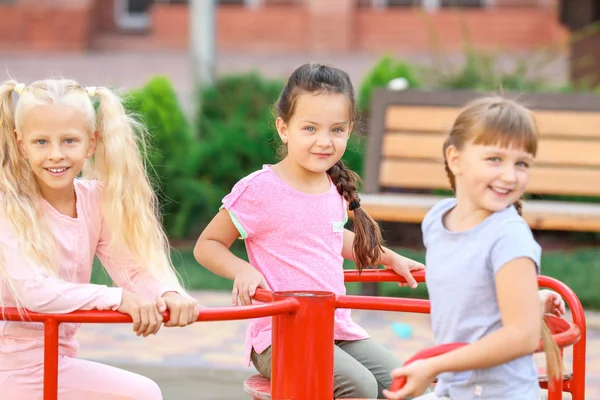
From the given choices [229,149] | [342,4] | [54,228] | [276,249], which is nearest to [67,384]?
[54,228]

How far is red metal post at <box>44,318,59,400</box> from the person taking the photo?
239 cm

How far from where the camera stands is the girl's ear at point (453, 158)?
2.37 m

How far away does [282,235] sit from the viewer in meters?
3.13

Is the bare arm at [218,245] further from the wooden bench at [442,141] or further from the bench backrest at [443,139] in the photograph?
the bench backrest at [443,139]

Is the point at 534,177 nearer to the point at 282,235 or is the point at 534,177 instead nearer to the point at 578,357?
the point at 282,235

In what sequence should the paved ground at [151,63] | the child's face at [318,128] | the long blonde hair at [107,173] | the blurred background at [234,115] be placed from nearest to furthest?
the long blonde hair at [107,173]
the child's face at [318,128]
the blurred background at [234,115]
the paved ground at [151,63]

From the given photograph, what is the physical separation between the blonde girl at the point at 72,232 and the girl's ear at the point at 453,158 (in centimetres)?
67

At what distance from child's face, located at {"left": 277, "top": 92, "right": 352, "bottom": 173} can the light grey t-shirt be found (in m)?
0.79

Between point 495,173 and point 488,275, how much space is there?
207 millimetres

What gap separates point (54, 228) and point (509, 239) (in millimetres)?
1218

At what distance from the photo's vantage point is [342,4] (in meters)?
22.3

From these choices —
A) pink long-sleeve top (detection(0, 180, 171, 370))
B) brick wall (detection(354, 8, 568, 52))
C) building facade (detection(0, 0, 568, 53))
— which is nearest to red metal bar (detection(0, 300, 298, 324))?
pink long-sleeve top (detection(0, 180, 171, 370))

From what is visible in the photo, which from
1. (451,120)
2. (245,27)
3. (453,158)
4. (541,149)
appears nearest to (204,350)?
(451,120)

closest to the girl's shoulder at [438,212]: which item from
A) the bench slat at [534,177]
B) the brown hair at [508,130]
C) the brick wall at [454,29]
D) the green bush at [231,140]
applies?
the brown hair at [508,130]
